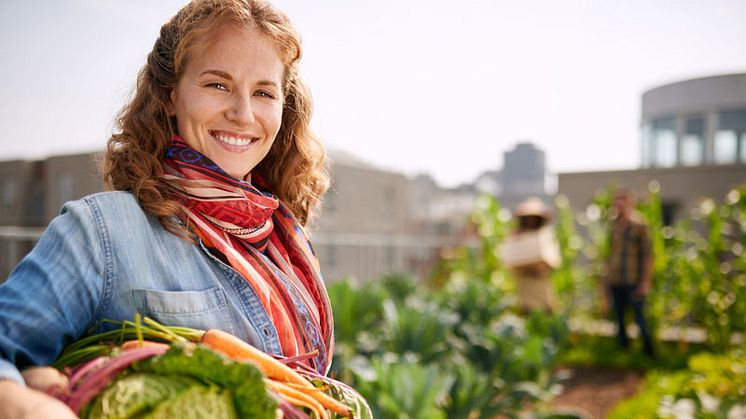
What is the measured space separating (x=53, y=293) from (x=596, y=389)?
4860 millimetres

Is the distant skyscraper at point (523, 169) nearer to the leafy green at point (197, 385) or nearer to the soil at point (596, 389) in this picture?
the soil at point (596, 389)

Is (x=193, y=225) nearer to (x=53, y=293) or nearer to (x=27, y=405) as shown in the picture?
(x=53, y=293)

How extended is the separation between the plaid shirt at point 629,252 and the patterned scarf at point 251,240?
5124mm

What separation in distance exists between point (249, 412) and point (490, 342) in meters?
2.69

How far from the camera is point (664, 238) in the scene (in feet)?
20.1

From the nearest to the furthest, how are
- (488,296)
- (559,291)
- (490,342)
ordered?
(490,342) → (488,296) → (559,291)

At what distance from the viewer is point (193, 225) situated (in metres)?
0.99

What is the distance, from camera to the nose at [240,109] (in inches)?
41.6

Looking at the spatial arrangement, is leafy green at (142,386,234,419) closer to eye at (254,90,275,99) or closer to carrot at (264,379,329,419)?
carrot at (264,379,329,419)

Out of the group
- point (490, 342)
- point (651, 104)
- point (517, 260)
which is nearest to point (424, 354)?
point (490, 342)

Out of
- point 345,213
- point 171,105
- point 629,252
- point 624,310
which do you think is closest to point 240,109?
point 171,105

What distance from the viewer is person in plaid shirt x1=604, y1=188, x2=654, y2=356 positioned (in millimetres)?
5473

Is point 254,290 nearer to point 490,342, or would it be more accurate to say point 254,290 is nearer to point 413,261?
point 490,342

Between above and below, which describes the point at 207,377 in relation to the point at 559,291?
above
